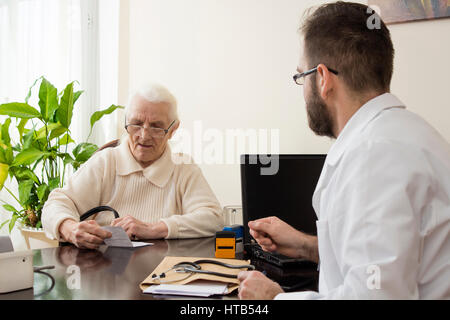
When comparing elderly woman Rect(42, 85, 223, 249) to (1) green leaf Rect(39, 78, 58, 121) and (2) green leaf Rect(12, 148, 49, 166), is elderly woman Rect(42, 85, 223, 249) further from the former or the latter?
(1) green leaf Rect(39, 78, 58, 121)

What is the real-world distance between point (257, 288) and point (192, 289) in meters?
0.17

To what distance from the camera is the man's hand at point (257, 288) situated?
1017 millimetres

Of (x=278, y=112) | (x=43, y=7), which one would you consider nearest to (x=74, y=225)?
(x=278, y=112)

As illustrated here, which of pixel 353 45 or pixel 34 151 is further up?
pixel 353 45

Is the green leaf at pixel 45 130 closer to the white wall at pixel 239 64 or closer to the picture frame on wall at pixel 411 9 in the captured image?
the white wall at pixel 239 64

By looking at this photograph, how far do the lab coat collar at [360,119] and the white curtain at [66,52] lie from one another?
2769 mm

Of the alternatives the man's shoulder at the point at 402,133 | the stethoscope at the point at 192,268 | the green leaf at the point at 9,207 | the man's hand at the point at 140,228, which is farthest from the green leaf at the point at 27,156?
the man's shoulder at the point at 402,133

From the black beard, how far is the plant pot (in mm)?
2125

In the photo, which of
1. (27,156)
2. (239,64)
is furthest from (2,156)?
(239,64)

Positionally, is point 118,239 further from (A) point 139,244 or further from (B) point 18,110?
(B) point 18,110

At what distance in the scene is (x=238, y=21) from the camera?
121 inches

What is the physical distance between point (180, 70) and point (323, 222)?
252 centimetres

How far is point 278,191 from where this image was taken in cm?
182

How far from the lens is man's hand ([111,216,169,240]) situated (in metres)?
1.79
